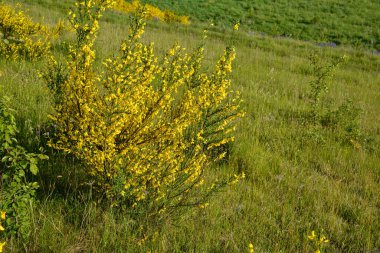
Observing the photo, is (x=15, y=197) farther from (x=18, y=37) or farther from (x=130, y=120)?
(x=18, y=37)

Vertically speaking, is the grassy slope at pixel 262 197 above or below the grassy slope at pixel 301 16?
below

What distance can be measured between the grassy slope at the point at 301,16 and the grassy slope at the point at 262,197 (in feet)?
49.5

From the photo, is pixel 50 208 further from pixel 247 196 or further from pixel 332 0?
pixel 332 0

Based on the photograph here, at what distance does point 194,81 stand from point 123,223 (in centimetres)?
135

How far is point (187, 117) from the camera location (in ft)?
9.57

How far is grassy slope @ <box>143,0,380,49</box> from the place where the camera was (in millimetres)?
20703

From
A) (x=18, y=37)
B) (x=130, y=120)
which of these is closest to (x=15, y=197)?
(x=130, y=120)

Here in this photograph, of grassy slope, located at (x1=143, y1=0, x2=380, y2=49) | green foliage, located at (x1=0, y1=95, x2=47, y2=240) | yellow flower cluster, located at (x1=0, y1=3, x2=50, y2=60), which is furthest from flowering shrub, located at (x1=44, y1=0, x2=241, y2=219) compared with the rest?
grassy slope, located at (x1=143, y1=0, x2=380, y2=49)

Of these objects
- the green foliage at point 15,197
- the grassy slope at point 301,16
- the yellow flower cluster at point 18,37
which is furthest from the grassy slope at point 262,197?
the grassy slope at point 301,16

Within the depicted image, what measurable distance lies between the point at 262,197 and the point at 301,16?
78.6ft

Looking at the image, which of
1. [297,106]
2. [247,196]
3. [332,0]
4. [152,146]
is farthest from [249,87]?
[332,0]

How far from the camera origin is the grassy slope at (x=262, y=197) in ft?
8.48

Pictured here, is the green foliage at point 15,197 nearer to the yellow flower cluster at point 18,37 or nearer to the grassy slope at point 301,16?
the yellow flower cluster at point 18,37

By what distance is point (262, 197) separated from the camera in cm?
352
